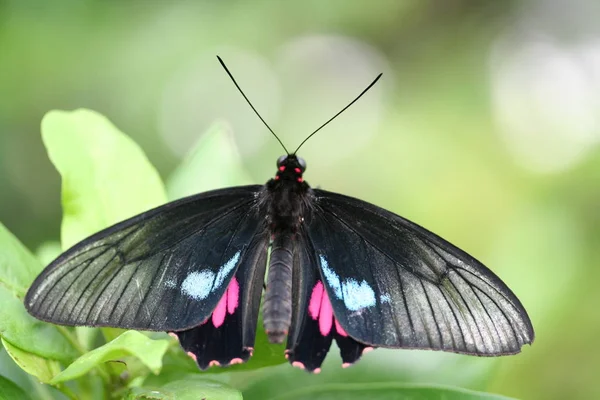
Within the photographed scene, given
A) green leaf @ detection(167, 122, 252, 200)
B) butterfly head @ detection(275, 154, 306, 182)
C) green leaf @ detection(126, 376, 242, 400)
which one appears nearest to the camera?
green leaf @ detection(126, 376, 242, 400)

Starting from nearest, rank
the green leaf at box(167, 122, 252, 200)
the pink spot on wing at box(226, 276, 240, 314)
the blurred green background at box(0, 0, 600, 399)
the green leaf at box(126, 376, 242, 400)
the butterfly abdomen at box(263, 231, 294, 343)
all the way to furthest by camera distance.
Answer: the green leaf at box(126, 376, 242, 400) → the butterfly abdomen at box(263, 231, 294, 343) → the pink spot on wing at box(226, 276, 240, 314) → the green leaf at box(167, 122, 252, 200) → the blurred green background at box(0, 0, 600, 399)

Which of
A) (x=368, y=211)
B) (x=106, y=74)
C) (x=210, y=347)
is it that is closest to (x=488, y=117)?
(x=106, y=74)

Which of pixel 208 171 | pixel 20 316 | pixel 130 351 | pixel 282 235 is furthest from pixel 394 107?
pixel 130 351

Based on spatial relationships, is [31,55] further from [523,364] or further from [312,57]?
[523,364]

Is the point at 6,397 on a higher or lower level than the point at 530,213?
lower

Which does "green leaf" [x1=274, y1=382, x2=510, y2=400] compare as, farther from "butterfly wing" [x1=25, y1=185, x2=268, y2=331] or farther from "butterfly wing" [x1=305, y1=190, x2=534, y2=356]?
"butterfly wing" [x1=25, y1=185, x2=268, y2=331]

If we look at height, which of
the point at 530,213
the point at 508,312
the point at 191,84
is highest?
the point at 191,84

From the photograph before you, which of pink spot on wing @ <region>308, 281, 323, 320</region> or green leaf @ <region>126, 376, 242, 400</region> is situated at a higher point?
pink spot on wing @ <region>308, 281, 323, 320</region>

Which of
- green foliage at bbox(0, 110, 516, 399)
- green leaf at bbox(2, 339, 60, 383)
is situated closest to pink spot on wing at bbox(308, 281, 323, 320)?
green foliage at bbox(0, 110, 516, 399)

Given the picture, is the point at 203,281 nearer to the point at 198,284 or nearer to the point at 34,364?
the point at 198,284
